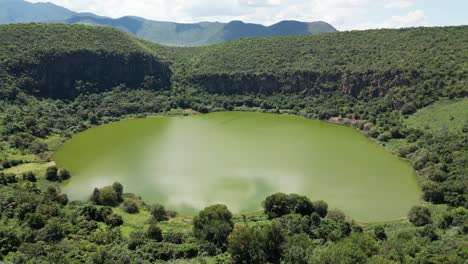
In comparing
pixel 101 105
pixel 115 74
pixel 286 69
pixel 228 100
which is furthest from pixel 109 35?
pixel 286 69

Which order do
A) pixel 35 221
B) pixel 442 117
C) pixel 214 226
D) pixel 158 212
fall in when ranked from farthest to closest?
pixel 442 117 → pixel 158 212 → pixel 35 221 → pixel 214 226

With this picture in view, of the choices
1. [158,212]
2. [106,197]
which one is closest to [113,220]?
[158,212]

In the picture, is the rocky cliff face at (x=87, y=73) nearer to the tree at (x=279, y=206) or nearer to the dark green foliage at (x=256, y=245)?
the tree at (x=279, y=206)

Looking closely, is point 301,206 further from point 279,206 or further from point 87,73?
point 87,73

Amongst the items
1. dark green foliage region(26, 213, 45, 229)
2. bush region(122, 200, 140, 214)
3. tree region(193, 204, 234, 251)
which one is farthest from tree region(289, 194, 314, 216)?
dark green foliage region(26, 213, 45, 229)

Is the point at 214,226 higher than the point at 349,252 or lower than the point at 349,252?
lower
